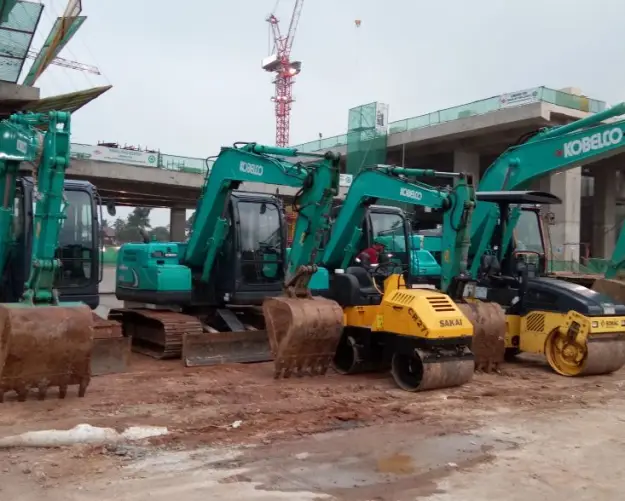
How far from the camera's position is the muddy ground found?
461 centimetres

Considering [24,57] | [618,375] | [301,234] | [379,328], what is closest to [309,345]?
[379,328]

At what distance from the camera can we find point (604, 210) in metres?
36.0

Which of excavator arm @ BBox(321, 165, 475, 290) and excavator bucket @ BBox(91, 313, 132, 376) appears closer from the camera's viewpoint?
excavator bucket @ BBox(91, 313, 132, 376)

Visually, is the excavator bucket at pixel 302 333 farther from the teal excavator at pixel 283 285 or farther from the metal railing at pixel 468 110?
the metal railing at pixel 468 110

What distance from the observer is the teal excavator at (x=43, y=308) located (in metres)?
6.45

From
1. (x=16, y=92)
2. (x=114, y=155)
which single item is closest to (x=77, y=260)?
(x=16, y=92)

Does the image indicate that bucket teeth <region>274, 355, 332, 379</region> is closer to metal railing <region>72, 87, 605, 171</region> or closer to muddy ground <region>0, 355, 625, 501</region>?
muddy ground <region>0, 355, 625, 501</region>

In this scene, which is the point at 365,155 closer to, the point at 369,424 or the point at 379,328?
the point at 379,328

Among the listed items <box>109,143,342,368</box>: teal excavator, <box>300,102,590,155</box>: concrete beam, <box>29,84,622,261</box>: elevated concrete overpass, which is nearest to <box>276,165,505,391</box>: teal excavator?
<box>109,143,342,368</box>: teal excavator

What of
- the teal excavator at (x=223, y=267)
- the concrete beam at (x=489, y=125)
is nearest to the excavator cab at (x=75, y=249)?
the teal excavator at (x=223, y=267)

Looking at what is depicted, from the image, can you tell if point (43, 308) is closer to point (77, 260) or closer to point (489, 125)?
point (77, 260)

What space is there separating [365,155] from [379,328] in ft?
79.2

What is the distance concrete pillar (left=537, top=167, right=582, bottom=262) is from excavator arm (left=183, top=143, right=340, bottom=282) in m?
21.4

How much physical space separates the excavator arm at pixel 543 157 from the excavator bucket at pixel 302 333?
342 centimetres
